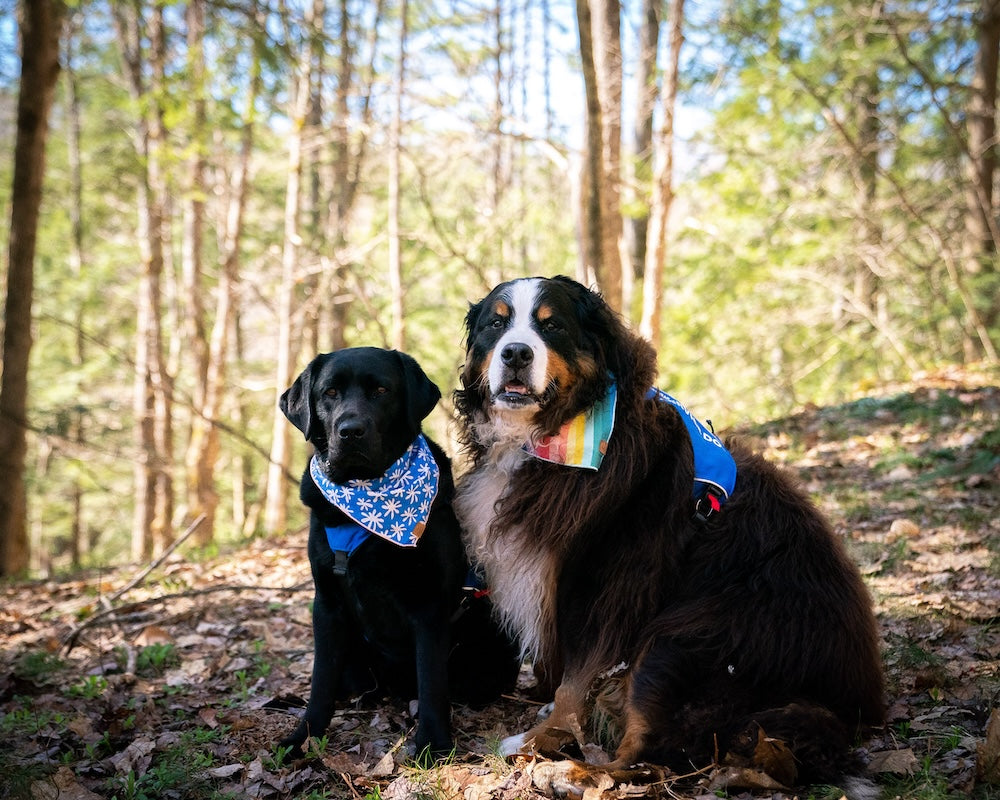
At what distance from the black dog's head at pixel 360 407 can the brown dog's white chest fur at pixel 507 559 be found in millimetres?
Answer: 403

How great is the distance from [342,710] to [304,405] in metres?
1.47

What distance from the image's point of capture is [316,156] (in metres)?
17.7

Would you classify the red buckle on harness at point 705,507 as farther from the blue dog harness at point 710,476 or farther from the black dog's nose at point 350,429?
the black dog's nose at point 350,429

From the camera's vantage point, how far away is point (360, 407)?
361 centimetres

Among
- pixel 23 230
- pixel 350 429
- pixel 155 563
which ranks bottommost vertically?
pixel 155 563

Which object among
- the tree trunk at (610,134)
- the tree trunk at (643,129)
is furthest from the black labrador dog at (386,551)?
the tree trunk at (643,129)

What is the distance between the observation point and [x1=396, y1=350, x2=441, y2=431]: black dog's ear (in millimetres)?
3754

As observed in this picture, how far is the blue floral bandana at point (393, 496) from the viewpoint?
133 inches

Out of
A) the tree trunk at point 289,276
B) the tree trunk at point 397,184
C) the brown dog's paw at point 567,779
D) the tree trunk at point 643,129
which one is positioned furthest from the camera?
the tree trunk at point 289,276

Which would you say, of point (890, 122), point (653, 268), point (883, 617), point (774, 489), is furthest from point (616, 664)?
point (890, 122)

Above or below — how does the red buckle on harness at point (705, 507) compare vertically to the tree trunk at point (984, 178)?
below

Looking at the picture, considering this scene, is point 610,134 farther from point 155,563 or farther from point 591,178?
point 155,563

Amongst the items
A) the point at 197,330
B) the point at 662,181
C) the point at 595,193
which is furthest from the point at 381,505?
the point at 197,330

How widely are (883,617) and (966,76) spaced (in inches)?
507
